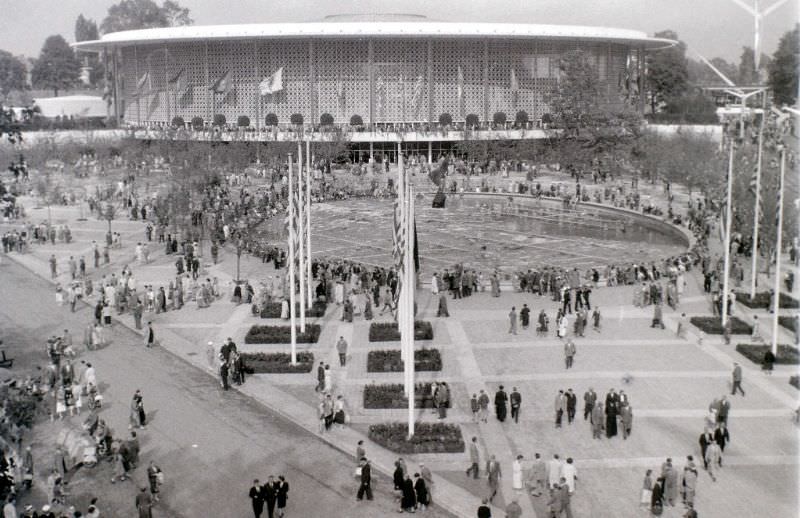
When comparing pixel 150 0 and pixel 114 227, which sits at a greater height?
pixel 150 0

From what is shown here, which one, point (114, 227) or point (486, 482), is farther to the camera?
point (114, 227)

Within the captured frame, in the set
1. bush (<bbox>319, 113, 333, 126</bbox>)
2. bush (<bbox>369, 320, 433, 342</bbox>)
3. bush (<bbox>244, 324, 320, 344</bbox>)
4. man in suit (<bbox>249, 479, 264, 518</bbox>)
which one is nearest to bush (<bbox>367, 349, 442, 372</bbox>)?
bush (<bbox>369, 320, 433, 342</bbox>)

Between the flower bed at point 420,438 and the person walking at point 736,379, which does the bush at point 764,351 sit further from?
the flower bed at point 420,438

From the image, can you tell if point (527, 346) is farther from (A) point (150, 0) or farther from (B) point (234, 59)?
(A) point (150, 0)

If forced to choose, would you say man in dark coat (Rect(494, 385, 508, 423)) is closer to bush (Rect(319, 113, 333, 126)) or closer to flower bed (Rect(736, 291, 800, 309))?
flower bed (Rect(736, 291, 800, 309))

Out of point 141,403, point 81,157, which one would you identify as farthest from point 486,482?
point 81,157

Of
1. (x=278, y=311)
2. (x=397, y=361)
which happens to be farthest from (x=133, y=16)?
(x=397, y=361)

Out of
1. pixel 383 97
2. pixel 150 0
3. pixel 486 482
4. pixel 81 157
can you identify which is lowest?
pixel 486 482
